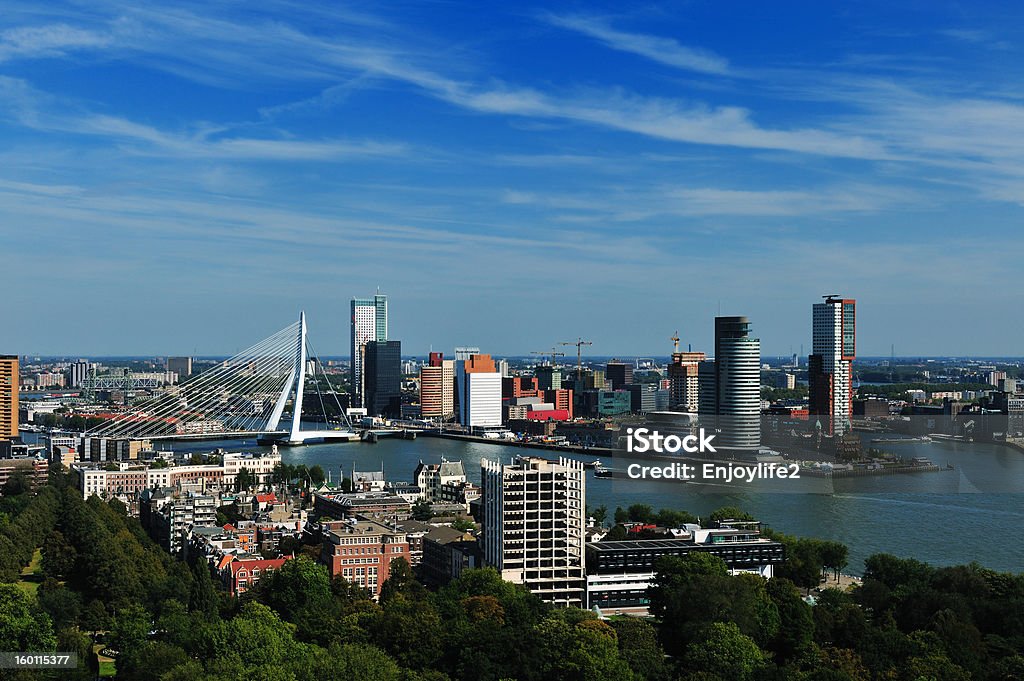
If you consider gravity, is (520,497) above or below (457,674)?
above

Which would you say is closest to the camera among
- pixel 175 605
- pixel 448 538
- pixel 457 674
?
pixel 457 674

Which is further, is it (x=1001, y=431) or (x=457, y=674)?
(x=1001, y=431)

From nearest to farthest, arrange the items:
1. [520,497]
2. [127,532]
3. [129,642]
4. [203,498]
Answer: [129,642] < [520,497] < [127,532] < [203,498]

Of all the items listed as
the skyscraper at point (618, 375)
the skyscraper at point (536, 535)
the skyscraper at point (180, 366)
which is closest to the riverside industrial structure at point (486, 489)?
the skyscraper at point (536, 535)

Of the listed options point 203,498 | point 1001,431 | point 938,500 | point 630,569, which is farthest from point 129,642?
point 1001,431

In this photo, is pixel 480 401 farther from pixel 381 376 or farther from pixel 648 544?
pixel 648 544

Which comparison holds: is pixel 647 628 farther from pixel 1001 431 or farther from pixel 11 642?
pixel 1001 431
